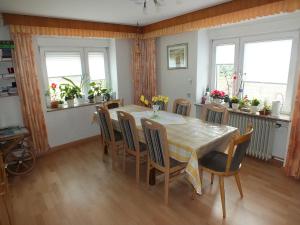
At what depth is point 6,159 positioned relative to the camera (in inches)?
127

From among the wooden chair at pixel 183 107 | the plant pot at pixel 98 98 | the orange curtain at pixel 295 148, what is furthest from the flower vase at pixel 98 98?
the orange curtain at pixel 295 148

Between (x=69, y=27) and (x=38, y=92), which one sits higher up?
(x=69, y=27)

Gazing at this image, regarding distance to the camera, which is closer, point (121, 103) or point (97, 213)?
point (97, 213)

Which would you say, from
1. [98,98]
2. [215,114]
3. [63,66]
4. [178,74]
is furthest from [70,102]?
[215,114]

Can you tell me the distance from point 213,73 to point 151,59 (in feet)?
4.55

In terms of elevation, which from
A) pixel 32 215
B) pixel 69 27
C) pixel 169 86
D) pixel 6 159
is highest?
pixel 69 27

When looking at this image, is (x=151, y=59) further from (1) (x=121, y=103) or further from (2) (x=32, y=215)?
(2) (x=32, y=215)

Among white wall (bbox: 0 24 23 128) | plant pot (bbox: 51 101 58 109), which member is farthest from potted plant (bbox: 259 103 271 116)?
white wall (bbox: 0 24 23 128)

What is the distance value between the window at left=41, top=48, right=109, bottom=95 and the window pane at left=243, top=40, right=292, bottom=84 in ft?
9.70

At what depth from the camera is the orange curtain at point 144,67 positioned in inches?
179

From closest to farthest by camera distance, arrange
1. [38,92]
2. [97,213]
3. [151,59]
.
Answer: [97,213] → [38,92] → [151,59]

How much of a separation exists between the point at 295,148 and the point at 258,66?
4.62 feet

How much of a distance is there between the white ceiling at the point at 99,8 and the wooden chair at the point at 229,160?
1978 millimetres

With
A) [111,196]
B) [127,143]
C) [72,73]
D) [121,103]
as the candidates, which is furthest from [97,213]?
[72,73]
